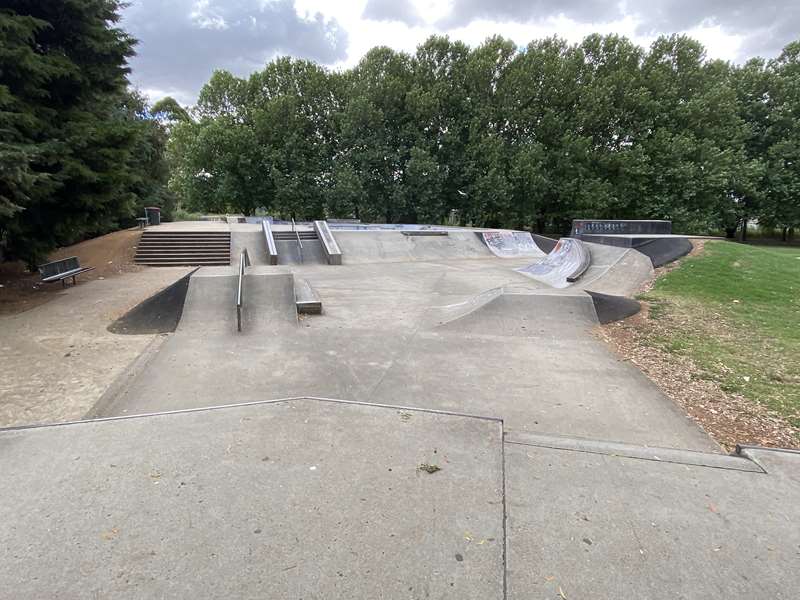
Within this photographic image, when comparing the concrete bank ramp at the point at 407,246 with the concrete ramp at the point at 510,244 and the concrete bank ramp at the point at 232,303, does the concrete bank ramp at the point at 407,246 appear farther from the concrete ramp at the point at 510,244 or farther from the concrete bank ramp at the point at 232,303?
the concrete bank ramp at the point at 232,303

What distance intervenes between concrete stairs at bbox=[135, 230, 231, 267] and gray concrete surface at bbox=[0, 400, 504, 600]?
46.3 ft

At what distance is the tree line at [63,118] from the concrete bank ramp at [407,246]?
29.9 ft

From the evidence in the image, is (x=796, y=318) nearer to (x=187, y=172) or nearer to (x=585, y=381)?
(x=585, y=381)

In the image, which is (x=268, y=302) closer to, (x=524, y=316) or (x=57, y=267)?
(x=524, y=316)

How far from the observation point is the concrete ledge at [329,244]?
16.7 m

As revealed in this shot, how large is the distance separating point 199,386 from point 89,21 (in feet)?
32.5

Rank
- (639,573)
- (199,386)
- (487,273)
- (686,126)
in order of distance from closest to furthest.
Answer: (639,573) → (199,386) → (487,273) → (686,126)

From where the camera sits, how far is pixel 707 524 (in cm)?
246

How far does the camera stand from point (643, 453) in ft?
10.7

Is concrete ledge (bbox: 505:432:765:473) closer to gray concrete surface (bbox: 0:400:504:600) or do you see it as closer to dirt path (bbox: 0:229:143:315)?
gray concrete surface (bbox: 0:400:504:600)

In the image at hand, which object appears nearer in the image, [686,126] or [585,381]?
[585,381]

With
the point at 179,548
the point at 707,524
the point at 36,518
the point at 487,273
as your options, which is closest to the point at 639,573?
the point at 707,524

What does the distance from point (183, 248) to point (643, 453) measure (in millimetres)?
17982

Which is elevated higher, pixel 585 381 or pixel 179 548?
pixel 179 548
